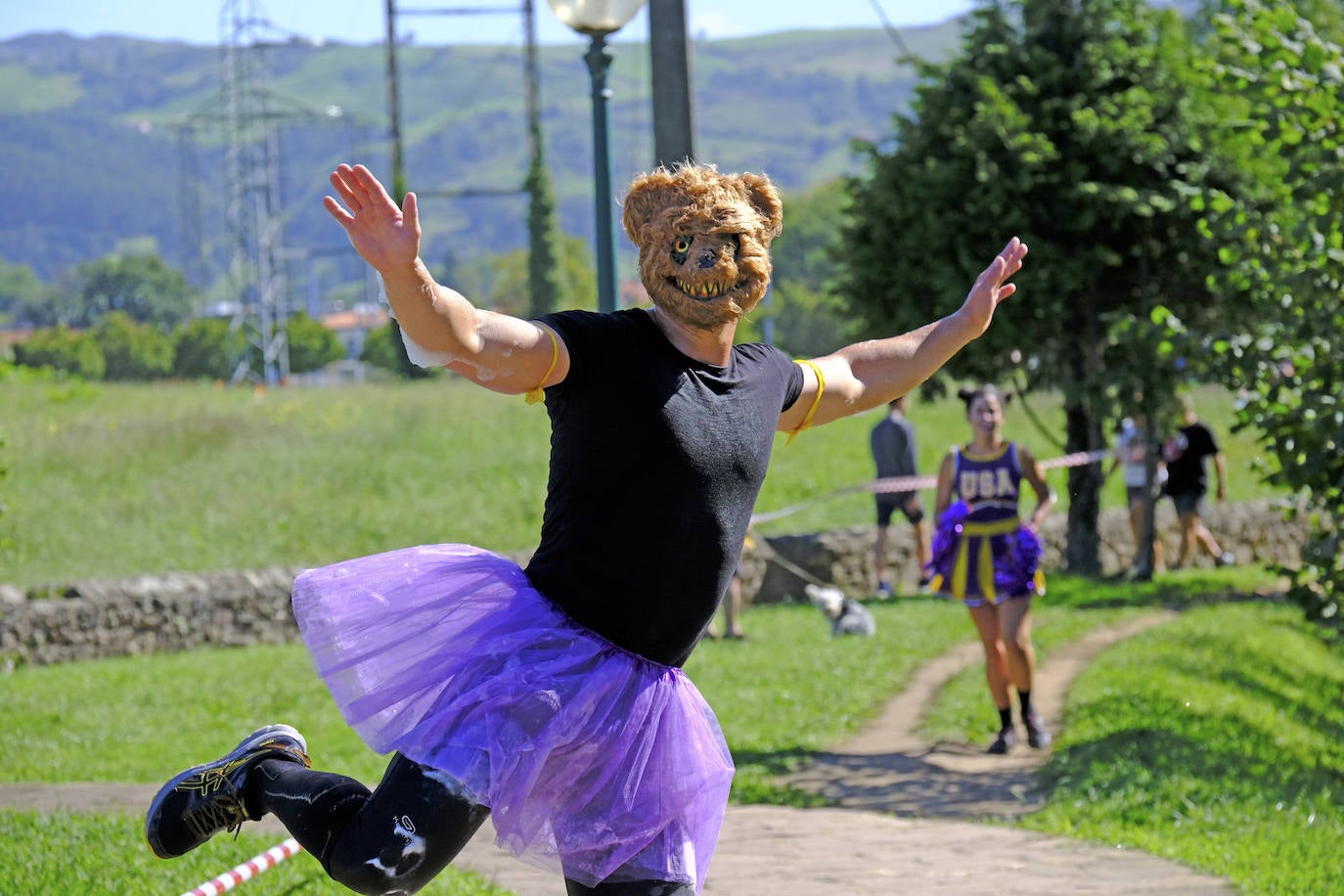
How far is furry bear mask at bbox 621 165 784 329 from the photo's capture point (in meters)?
3.62

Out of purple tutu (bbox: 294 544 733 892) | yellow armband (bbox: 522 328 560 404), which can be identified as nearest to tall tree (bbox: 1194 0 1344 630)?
purple tutu (bbox: 294 544 733 892)

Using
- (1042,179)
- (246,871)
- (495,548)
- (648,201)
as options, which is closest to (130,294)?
(495,548)

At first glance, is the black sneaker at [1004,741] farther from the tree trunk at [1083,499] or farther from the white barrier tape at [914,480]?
the tree trunk at [1083,499]

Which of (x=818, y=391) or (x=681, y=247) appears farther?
(x=818, y=391)

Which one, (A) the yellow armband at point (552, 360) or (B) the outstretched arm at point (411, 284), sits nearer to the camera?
(B) the outstretched arm at point (411, 284)

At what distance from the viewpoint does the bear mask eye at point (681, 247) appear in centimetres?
365

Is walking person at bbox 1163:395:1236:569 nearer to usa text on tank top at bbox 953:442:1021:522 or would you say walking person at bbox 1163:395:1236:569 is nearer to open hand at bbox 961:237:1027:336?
usa text on tank top at bbox 953:442:1021:522

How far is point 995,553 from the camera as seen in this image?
342 inches

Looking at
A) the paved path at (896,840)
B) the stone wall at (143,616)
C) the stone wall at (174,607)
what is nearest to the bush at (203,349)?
the stone wall at (174,607)

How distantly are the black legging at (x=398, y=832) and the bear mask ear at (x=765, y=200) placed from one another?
1.55 metres

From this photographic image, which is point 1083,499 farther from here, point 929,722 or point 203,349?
point 203,349

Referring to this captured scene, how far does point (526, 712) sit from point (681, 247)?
113 cm

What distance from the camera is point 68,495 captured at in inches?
682

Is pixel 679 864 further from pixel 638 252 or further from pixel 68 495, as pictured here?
pixel 68 495
